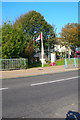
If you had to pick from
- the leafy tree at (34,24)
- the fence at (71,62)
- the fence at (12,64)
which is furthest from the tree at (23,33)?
the fence at (71,62)

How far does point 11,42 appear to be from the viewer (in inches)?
626

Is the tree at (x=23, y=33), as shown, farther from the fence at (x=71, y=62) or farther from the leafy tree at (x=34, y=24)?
the fence at (x=71, y=62)

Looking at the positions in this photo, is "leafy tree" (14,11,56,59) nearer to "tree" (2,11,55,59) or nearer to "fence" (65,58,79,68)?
"tree" (2,11,55,59)

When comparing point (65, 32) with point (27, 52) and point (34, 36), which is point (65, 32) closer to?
point (34, 36)

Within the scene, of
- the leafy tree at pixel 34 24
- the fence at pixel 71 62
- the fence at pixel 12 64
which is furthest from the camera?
the leafy tree at pixel 34 24

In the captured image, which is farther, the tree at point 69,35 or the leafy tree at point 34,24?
the tree at point 69,35

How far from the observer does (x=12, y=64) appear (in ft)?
50.0

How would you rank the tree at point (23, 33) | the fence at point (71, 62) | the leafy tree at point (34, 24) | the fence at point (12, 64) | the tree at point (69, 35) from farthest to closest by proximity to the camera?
the tree at point (69, 35) → the leafy tree at point (34, 24) → the fence at point (71, 62) → the tree at point (23, 33) → the fence at point (12, 64)

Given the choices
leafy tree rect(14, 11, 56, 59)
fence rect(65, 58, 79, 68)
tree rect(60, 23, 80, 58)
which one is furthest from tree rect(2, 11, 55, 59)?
fence rect(65, 58, 79, 68)

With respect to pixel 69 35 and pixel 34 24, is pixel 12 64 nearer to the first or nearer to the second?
pixel 34 24

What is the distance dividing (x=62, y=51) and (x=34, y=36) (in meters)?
18.4

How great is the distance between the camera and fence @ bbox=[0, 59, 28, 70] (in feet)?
48.4

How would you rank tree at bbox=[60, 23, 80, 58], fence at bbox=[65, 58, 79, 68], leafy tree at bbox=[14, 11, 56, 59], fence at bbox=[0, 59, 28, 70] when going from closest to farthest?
fence at bbox=[0, 59, 28, 70]
fence at bbox=[65, 58, 79, 68]
leafy tree at bbox=[14, 11, 56, 59]
tree at bbox=[60, 23, 80, 58]

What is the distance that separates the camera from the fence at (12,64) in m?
14.8
